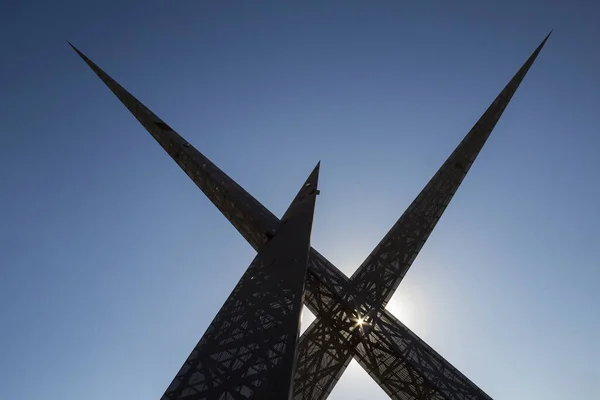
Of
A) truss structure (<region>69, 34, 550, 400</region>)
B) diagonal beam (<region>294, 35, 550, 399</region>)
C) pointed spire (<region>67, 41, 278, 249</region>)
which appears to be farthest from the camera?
pointed spire (<region>67, 41, 278, 249</region>)

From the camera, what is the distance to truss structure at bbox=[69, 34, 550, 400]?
14531mm

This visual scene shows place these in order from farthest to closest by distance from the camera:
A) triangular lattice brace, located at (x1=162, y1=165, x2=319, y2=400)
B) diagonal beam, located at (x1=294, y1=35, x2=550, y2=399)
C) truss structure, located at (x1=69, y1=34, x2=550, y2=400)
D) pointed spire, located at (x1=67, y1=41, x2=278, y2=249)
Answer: pointed spire, located at (x1=67, y1=41, x2=278, y2=249)
truss structure, located at (x1=69, y1=34, x2=550, y2=400)
diagonal beam, located at (x1=294, y1=35, x2=550, y2=399)
triangular lattice brace, located at (x1=162, y1=165, x2=319, y2=400)

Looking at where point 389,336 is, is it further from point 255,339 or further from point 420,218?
point 255,339

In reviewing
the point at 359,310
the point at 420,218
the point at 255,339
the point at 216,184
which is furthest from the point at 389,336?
the point at 216,184

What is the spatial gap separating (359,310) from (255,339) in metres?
7.17

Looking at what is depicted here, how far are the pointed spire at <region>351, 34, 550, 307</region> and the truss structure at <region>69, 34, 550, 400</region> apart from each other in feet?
0.15

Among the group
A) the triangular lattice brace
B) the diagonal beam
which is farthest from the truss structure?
the triangular lattice brace

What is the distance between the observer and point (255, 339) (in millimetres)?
9016

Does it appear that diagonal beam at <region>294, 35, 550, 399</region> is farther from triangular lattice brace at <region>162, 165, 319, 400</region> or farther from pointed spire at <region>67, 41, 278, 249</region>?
triangular lattice brace at <region>162, 165, 319, 400</region>

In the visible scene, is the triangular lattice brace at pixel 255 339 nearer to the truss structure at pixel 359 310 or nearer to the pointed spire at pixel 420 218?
the truss structure at pixel 359 310

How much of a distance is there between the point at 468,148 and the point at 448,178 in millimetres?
2227

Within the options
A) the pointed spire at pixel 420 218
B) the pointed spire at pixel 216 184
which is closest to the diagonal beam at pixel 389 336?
the pointed spire at pixel 420 218

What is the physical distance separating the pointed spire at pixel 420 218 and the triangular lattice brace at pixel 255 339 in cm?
598

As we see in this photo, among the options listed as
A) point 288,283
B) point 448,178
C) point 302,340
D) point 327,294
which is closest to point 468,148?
point 448,178
